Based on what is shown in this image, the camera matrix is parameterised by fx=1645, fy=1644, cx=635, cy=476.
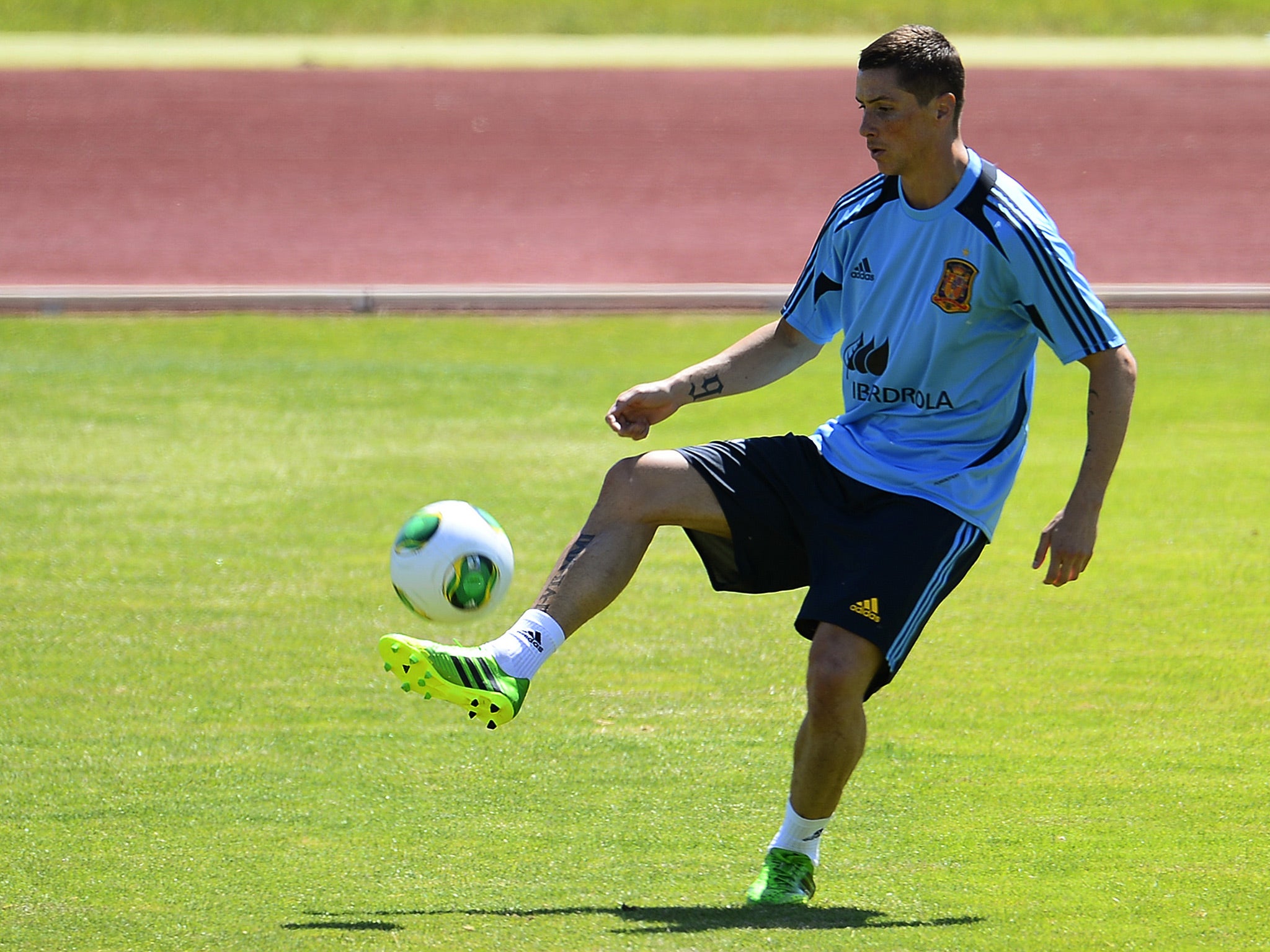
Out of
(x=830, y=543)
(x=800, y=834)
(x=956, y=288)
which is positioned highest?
(x=956, y=288)

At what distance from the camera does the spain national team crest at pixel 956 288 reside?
4086mm

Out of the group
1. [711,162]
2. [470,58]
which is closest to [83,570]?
[711,162]

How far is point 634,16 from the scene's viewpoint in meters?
26.1

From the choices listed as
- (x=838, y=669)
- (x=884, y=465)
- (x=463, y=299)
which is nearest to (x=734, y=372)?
(x=884, y=465)

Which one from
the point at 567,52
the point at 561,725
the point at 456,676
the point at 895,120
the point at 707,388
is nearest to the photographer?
the point at 456,676

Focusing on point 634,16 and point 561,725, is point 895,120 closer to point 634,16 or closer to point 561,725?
point 561,725

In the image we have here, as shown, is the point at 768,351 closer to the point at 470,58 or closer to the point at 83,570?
the point at 83,570

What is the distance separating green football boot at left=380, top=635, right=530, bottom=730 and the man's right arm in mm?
836

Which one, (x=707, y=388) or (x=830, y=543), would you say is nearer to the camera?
(x=830, y=543)

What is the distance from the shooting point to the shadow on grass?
3.74 meters

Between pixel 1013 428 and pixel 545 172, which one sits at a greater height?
pixel 545 172

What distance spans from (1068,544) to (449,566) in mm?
1595

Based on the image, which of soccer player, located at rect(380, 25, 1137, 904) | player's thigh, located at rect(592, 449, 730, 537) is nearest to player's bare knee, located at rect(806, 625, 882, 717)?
soccer player, located at rect(380, 25, 1137, 904)

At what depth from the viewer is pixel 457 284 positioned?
15.2 metres
